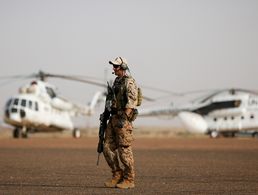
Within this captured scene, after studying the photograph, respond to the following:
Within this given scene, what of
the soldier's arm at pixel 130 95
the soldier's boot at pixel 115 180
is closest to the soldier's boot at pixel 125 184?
the soldier's boot at pixel 115 180

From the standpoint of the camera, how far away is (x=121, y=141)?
943 cm

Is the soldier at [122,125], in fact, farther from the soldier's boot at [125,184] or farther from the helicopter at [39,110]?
the helicopter at [39,110]

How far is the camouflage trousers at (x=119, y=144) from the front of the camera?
9438mm

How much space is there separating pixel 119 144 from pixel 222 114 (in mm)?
44496

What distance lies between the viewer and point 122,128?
31.0 ft

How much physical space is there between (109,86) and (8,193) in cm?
219

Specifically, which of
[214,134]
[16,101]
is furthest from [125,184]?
[214,134]

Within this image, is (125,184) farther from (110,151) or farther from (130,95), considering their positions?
(130,95)

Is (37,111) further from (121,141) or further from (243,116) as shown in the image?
(121,141)

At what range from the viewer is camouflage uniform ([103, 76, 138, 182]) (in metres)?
9.42

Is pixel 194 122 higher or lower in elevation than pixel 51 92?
lower

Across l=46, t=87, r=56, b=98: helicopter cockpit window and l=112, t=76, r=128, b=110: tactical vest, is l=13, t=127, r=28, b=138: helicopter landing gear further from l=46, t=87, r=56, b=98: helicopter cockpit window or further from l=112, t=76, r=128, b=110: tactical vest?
l=112, t=76, r=128, b=110: tactical vest

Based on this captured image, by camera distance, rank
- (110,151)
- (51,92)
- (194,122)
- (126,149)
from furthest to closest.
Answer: (194,122), (51,92), (110,151), (126,149)

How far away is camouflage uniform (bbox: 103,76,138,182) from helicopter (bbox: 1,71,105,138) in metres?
28.8
